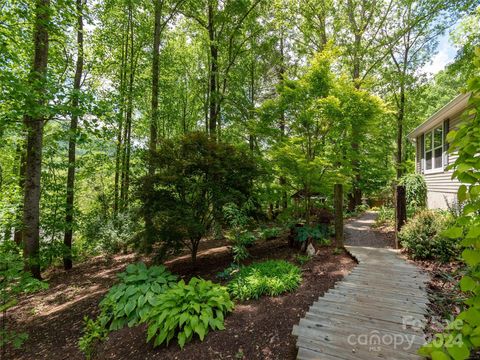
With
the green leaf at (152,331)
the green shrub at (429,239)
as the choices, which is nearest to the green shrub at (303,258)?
the green shrub at (429,239)

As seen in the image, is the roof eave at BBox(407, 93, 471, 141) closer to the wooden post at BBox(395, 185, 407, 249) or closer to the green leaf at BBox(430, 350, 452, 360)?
the wooden post at BBox(395, 185, 407, 249)

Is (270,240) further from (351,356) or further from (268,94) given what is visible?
(268,94)

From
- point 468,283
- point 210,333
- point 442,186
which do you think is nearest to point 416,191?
point 442,186

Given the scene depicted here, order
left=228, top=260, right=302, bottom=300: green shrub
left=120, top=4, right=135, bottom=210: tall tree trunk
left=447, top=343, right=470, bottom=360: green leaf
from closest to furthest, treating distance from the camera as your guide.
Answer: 1. left=447, top=343, right=470, bottom=360: green leaf
2. left=228, top=260, right=302, bottom=300: green shrub
3. left=120, top=4, right=135, bottom=210: tall tree trunk

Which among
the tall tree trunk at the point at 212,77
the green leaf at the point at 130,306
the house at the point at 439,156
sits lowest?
the green leaf at the point at 130,306

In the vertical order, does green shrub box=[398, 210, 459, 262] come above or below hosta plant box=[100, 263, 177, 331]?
above

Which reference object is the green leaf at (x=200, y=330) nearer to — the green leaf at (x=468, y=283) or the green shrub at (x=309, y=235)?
the green leaf at (x=468, y=283)

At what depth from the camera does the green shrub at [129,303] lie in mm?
3623

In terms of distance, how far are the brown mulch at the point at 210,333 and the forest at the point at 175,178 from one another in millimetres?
37

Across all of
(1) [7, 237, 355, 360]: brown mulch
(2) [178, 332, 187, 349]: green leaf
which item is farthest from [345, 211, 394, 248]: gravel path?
(2) [178, 332, 187, 349]: green leaf

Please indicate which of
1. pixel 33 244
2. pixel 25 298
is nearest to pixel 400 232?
pixel 33 244

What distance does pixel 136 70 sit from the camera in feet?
33.3

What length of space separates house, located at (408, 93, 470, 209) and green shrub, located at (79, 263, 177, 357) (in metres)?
7.91

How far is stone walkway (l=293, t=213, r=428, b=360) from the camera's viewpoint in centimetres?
238
